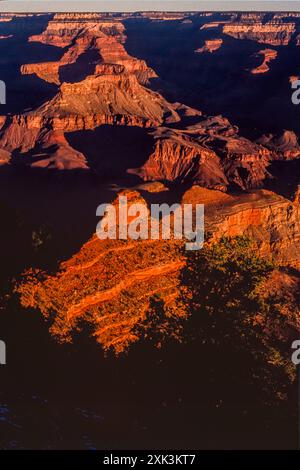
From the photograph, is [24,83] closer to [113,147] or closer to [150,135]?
[113,147]

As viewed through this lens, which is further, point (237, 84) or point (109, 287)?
point (237, 84)

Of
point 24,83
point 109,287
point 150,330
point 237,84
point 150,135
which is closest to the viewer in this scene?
point 150,330

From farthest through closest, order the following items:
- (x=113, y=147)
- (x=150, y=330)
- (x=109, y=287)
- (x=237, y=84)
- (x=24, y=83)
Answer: (x=237, y=84), (x=24, y=83), (x=113, y=147), (x=109, y=287), (x=150, y=330)

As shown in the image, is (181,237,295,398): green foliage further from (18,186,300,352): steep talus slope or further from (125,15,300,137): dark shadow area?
(125,15,300,137): dark shadow area

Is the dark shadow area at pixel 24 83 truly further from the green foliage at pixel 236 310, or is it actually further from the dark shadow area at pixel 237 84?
the green foliage at pixel 236 310

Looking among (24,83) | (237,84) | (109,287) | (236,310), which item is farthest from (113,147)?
(237,84)

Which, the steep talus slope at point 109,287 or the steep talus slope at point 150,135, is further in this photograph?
the steep talus slope at point 150,135

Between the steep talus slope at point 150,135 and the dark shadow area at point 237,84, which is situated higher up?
the dark shadow area at point 237,84

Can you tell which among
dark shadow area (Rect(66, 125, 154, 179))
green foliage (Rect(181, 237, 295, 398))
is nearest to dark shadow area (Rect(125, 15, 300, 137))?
dark shadow area (Rect(66, 125, 154, 179))

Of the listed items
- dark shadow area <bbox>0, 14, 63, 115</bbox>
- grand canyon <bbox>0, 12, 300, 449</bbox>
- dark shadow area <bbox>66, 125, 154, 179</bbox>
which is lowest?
grand canyon <bbox>0, 12, 300, 449</bbox>

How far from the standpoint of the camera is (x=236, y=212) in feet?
116

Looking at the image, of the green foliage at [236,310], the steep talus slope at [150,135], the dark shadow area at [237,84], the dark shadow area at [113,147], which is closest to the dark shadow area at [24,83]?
the steep talus slope at [150,135]
